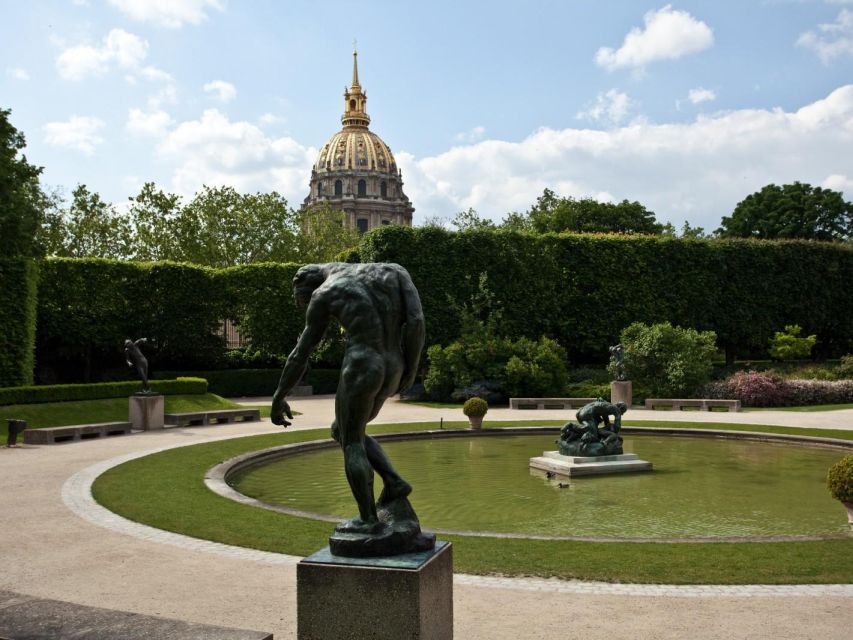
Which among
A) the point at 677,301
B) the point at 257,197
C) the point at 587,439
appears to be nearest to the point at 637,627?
the point at 587,439

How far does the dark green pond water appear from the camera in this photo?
1067 centimetres

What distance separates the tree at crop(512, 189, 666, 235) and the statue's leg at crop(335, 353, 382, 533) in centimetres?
5928

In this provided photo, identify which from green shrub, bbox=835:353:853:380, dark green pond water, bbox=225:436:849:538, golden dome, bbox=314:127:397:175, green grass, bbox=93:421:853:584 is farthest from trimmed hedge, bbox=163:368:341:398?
golden dome, bbox=314:127:397:175

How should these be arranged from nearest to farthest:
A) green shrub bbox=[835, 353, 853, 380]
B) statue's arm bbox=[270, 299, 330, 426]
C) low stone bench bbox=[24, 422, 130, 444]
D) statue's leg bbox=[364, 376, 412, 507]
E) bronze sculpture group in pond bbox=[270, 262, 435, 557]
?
bronze sculpture group in pond bbox=[270, 262, 435, 557]
statue's leg bbox=[364, 376, 412, 507]
statue's arm bbox=[270, 299, 330, 426]
low stone bench bbox=[24, 422, 130, 444]
green shrub bbox=[835, 353, 853, 380]

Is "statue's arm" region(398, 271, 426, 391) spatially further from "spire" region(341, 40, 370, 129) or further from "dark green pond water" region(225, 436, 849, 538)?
"spire" region(341, 40, 370, 129)

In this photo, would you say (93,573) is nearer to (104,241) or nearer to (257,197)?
(104,241)

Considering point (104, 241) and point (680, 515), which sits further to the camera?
point (104, 241)

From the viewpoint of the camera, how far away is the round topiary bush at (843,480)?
9547 millimetres

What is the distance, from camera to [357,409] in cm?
566

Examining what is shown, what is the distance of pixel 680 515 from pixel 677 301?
28654 millimetres

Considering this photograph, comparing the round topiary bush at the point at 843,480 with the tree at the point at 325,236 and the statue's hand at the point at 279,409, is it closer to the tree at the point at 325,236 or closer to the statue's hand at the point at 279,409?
the statue's hand at the point at 279,409

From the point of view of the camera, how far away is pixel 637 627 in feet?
20.4

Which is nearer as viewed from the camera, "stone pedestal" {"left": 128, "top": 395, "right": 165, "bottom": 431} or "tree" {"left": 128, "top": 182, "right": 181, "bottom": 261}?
"stone pedestal" {"left": 128, "top": 395, "right": 165, "bottom": 431}

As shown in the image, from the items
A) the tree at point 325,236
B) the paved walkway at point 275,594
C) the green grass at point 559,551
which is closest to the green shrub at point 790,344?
the green grass at point 559,551
